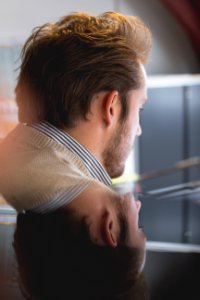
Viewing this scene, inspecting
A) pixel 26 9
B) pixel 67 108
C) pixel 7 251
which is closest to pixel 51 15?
pixel 26 9

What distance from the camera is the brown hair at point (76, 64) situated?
→ 28.7 inches

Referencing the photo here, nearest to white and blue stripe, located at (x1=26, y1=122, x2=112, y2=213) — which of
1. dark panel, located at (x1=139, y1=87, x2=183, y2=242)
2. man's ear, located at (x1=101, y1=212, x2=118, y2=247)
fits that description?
man's ear, located at (x1=101, y1=212, x2=118, y2=247)

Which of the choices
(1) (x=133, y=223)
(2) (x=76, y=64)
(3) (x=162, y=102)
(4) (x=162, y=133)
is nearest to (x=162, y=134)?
(4) (x=162, y=133)

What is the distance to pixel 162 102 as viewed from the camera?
2.29 metres

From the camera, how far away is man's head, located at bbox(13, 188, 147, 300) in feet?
1.15

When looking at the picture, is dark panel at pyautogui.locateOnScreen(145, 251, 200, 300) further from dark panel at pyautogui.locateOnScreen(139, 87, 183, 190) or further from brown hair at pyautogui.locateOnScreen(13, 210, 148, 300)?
dark panel at pyautogui.locateOnScreen(139, 87, 183, 190)

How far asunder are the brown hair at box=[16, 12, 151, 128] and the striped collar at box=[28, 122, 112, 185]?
8cm

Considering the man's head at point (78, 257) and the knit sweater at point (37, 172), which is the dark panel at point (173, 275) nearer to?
the man's head at point (78, 257)

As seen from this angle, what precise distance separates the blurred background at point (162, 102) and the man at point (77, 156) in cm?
6

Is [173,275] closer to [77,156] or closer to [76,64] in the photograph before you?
[77,156]

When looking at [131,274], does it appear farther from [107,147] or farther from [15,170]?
[107,147]

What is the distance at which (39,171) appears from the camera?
1.82ft

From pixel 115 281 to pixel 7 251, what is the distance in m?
0.16

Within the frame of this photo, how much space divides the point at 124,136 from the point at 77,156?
0.11m
